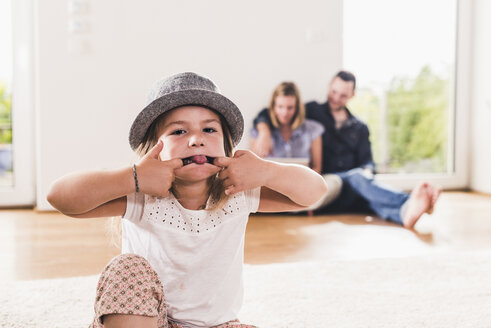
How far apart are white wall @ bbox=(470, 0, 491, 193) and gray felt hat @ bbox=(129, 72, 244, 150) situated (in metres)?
3.13

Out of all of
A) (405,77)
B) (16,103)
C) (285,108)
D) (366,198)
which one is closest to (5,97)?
(16,103)

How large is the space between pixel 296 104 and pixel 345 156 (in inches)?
17.2

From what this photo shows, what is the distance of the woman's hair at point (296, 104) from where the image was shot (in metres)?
2.77

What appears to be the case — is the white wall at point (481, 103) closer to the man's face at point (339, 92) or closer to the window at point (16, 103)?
the man's face at point (339, 92)

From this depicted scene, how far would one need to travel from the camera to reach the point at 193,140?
0.82 meters

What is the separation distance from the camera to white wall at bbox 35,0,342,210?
272cm

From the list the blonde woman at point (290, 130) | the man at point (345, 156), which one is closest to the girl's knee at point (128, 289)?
the man at point (345, 156)

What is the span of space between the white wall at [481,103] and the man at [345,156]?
1.16m

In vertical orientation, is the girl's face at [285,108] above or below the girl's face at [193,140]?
above

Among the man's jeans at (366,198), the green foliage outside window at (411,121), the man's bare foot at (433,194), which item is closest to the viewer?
the man's bare foot at (433,194)

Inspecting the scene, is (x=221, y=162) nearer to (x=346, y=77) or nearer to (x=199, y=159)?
(x=199, y=159)

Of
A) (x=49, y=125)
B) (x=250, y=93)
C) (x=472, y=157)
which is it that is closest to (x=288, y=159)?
(x=250, y=93)

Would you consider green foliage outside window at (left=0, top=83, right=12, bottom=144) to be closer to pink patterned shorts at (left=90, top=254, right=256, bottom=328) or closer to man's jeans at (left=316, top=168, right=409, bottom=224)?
man's jeans at (left=316, top=168, right=409, bottom=224)

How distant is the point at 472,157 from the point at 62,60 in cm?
289
